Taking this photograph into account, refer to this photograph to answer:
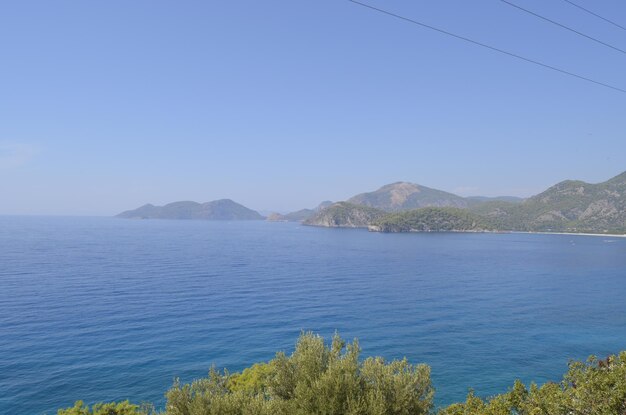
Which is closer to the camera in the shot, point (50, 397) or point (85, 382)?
point (50, 397)

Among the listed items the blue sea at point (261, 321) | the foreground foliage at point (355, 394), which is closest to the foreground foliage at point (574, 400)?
the foreground foliage at point (355, 394)

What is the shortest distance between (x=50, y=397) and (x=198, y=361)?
14999mm

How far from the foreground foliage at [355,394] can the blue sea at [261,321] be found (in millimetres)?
20023

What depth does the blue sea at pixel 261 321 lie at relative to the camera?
43125mm

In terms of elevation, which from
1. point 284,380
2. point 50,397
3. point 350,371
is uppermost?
point 350,371

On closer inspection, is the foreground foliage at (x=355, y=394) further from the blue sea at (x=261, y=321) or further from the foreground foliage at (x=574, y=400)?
the blue sea at (x=261, y=321)

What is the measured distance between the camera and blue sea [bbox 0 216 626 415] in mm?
43125

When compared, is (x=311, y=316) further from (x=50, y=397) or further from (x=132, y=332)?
(x=50, y=397)

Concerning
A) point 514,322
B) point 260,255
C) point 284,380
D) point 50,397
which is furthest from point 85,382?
point 260,255

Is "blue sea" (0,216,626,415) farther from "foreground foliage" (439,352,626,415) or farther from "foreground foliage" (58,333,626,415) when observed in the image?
"foreground foliage" (58,333,626,415)

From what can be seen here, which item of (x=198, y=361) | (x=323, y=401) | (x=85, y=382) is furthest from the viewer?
(x=198, y=361)

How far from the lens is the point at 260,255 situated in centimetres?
15775

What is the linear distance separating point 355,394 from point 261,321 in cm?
4620

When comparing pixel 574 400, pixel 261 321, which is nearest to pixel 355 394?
pixel 574 400
